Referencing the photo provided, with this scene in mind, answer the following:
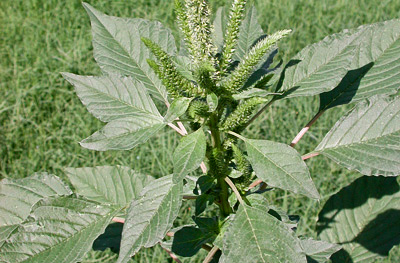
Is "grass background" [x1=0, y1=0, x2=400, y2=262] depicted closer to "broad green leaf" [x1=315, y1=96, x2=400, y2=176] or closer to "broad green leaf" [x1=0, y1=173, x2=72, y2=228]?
"broad green leaf" [x1=0, y1=173, x2=72, y2=228]

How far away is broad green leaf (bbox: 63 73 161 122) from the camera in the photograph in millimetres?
1186

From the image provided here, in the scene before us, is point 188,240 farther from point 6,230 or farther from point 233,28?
point 233,28

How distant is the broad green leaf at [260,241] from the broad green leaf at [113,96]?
35 centimetres

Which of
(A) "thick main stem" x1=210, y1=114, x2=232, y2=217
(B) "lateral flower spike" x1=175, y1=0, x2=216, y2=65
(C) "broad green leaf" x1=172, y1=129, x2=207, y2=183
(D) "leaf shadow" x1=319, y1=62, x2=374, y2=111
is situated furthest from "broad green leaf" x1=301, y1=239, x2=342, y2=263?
(B) "lateral flower spike" x1=175, y1=0, x2=216, y2=65

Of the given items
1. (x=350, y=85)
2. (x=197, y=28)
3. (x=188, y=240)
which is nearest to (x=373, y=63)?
(x=350, y=85)

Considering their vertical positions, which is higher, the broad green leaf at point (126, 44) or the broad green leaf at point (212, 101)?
the broad green leaf at point (126, 44)

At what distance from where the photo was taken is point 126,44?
1343 mm

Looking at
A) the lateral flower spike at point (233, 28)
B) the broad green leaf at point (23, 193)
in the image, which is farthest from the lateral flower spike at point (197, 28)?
the broad green leaf at point (23, 193)

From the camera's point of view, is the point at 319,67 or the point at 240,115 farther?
the point at 319,67

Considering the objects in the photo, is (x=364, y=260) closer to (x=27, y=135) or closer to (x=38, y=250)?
(x=38, y=250)

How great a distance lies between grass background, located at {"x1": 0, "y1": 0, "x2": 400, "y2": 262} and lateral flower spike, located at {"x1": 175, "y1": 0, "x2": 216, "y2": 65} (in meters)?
1.69

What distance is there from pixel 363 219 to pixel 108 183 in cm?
86

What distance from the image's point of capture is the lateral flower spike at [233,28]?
937mm

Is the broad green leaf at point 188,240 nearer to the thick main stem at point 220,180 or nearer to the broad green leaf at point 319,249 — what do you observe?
the thick main stem at point 220,180
